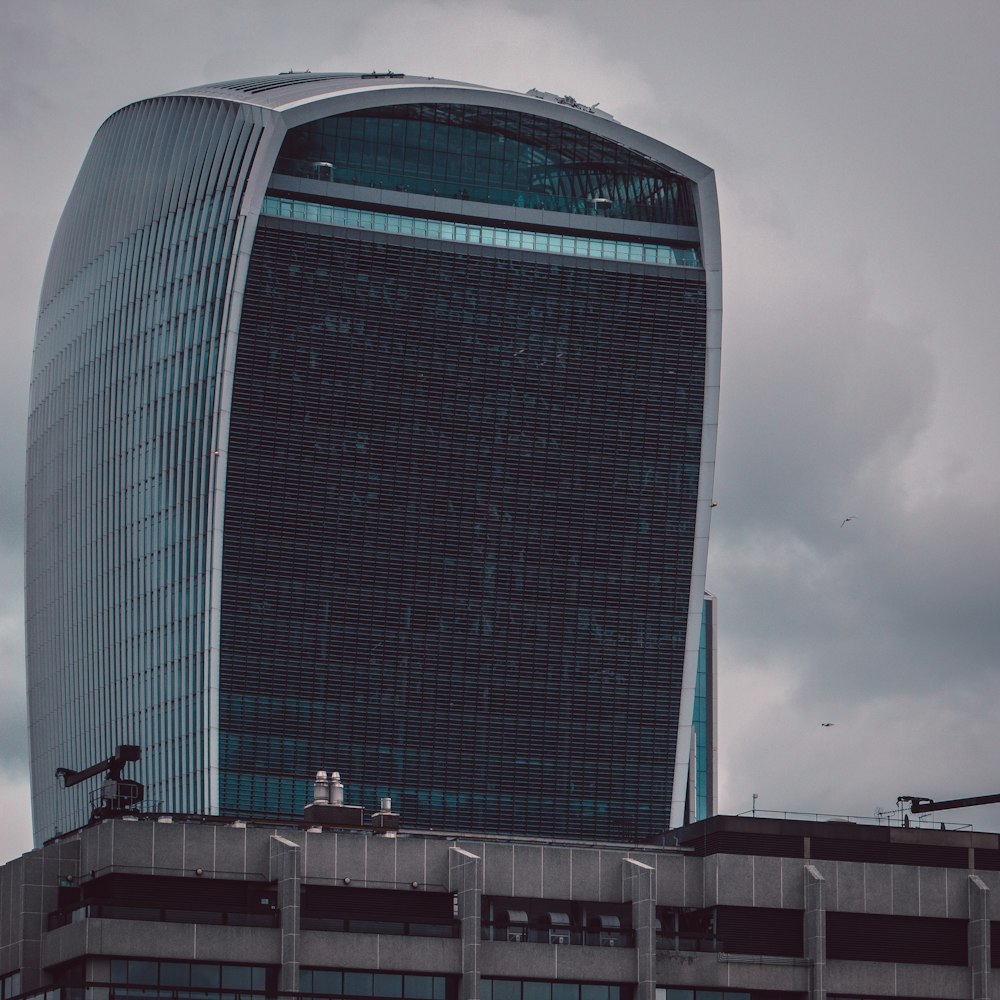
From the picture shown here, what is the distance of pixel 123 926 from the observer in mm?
143750

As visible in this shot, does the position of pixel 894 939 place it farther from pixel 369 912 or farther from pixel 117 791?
pixel 117 791

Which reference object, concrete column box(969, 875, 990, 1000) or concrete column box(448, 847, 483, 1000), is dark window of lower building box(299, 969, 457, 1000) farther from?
concrete column box(969, 875, 990, 1000)

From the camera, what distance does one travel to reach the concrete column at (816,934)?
502 feet

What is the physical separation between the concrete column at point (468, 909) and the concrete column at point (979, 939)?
28.7 metres

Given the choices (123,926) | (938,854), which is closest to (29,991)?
(123,926)

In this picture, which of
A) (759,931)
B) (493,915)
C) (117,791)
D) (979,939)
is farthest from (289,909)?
(979,939)

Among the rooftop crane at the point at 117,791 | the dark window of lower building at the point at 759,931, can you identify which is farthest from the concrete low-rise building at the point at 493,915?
the rooftop crane at the point at 117,791

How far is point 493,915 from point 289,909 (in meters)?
12.4

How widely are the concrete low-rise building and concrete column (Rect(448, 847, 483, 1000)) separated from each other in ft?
0.40

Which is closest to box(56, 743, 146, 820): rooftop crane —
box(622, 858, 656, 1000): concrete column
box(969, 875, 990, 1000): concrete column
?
box(622, 858, 656, 1000): concrete column

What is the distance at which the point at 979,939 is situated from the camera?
512ft

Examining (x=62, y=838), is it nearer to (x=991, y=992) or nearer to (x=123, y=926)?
(x=123, y=926)

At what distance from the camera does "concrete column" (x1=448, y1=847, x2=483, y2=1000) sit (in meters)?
148

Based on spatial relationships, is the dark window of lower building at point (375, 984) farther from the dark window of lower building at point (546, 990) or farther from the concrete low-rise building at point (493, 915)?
the dark window of lower building at point (546, 990)
